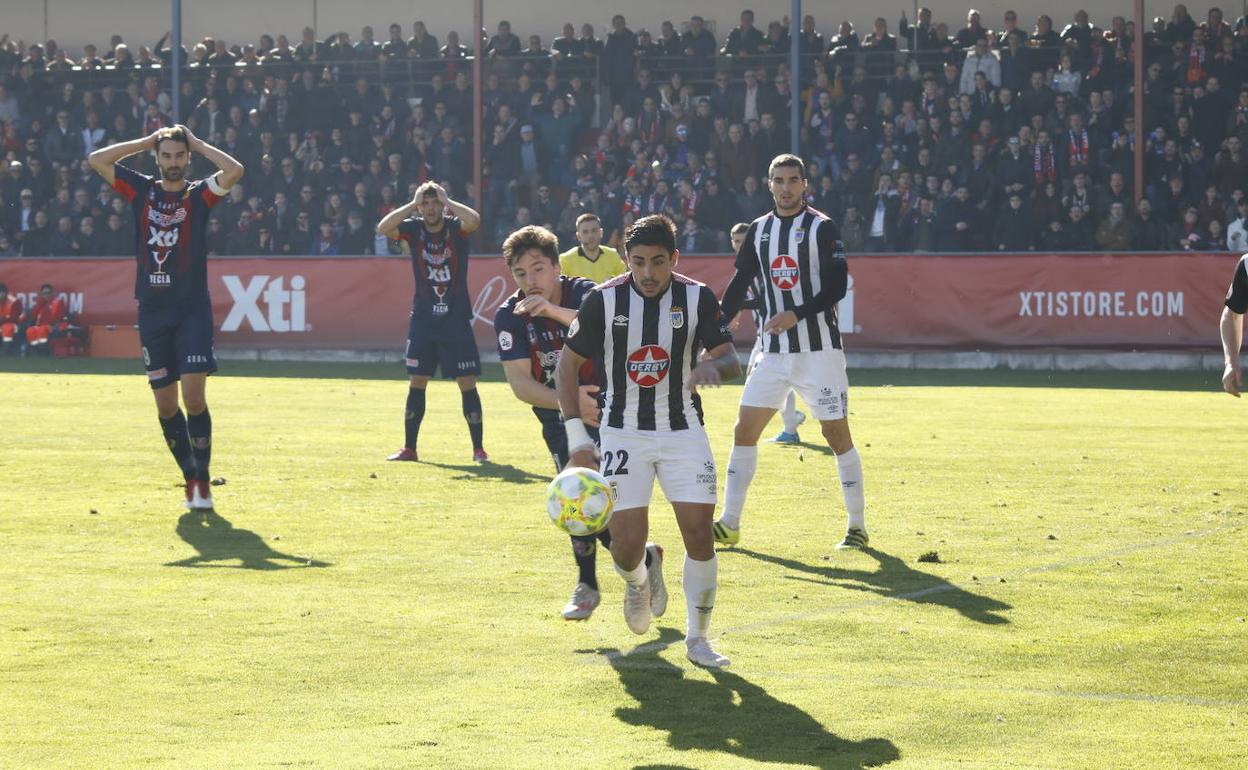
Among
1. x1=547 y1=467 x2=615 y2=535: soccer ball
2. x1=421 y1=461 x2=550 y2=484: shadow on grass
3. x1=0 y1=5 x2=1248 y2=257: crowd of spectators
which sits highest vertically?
x1=0 y1=5 x2=1248 y2=257: crowd of spectators

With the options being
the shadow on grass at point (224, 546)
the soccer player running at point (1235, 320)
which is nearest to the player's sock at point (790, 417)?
the shadow on grass at point (224, 546)

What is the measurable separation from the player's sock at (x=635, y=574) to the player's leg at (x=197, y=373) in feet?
15.7

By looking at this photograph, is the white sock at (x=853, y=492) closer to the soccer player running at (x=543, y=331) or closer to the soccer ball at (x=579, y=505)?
the soccer player running at (x=543, y=331)

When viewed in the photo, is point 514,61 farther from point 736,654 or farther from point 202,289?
point 736,654

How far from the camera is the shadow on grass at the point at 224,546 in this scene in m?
9.05

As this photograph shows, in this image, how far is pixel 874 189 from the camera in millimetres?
26719

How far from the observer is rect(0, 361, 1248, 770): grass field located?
5613mm

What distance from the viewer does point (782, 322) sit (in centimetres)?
942

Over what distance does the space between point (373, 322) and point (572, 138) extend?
4.95m

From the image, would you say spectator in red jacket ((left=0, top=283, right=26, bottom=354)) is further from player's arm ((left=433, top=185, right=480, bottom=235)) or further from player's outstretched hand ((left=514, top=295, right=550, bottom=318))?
player's outstretched hand ((left=514, top=295, right=550, bottom=318))

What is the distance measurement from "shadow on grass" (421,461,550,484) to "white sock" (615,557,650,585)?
221 inches

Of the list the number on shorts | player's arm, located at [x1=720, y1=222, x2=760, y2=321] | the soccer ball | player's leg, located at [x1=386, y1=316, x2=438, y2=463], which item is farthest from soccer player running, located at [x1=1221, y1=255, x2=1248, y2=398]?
player's leg, located at [x1=386, y1=316, x2=438, y2=463]

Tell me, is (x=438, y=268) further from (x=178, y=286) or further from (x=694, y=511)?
(x=694, y=511)

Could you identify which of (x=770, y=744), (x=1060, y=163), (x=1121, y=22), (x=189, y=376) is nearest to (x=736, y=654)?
(x=770, y=744)
